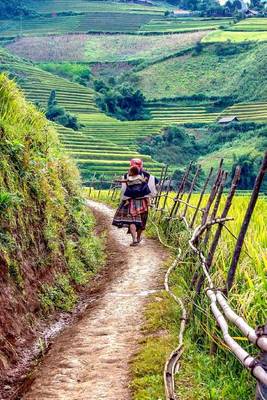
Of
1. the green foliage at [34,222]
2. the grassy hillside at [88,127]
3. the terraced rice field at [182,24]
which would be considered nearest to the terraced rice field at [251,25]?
the terraced rice field at [182,24]

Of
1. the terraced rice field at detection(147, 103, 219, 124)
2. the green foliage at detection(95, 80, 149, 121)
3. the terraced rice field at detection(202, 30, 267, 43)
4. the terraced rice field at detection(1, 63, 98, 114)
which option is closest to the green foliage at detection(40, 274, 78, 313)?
the terraced rice field at detection(1, 63, 98, 114)

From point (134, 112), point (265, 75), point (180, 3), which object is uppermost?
point (180, 3)

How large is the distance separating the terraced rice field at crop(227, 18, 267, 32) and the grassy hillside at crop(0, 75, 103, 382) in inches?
3495

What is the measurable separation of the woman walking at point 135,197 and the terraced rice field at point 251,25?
8666cm

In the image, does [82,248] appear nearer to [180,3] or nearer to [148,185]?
[148,185]

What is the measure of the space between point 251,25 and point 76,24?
97.2 ft

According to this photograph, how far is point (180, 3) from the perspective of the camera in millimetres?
139125

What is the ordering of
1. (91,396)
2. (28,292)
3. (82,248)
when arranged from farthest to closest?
(82,248)
(28,292)
(91,396)

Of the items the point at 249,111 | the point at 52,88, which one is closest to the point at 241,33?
the point at 249,111

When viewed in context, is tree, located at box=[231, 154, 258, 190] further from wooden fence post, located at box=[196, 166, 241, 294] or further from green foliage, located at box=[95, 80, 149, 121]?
wooden fence post, located at box=[196, 166, 241, 294]

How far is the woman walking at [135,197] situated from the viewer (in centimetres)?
1095

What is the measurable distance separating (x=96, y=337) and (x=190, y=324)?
86 centimetres

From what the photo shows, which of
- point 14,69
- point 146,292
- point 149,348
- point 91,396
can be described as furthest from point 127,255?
point 14,69

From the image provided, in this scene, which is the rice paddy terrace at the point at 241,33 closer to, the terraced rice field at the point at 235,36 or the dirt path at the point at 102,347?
the terraced rice field at the point at 235,36
